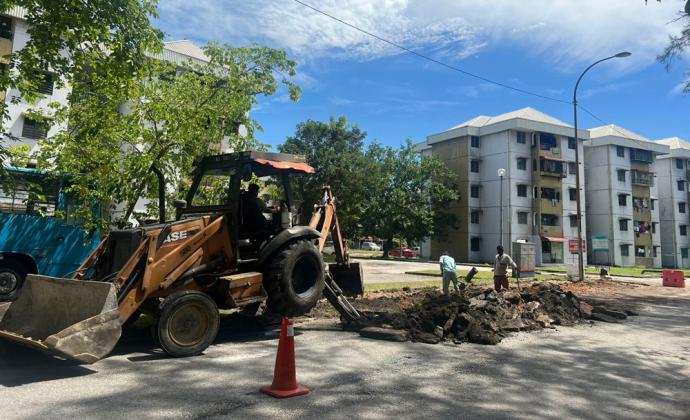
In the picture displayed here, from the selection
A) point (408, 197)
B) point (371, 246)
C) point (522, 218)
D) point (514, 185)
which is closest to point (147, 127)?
point (408, 197)

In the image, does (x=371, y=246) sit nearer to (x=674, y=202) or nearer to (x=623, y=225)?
(x=623, y=225)

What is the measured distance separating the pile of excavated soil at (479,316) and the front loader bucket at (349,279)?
0.53 m

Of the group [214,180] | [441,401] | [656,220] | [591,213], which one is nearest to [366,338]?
[441,401]

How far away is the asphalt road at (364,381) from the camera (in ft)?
15.0

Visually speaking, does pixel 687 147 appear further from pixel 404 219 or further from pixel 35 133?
pixel 35 133

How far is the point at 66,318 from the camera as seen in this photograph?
5.86m

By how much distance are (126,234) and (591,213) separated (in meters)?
57.5

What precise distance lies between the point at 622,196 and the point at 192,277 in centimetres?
5820

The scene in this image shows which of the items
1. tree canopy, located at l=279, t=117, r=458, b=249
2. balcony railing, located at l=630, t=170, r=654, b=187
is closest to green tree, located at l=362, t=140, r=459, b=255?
tree canopy, located at l=279, t=117, r=458, b=249

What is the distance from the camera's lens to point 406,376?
5883 mm

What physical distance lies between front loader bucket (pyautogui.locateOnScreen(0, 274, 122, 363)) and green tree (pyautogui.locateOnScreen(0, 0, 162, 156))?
9.28ft

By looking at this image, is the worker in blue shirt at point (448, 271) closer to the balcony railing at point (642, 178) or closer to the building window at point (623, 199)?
the building window at point (623, 199)

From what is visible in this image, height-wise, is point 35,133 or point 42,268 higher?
point 35,133

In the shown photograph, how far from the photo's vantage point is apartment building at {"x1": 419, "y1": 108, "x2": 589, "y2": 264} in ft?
156
